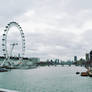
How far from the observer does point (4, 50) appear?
334ft

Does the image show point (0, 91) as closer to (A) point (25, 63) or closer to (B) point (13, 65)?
(B) point (13, 65)

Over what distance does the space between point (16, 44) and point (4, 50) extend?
512 inches

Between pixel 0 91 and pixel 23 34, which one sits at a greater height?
pixel 23 34

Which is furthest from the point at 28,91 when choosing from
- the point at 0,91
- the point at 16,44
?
the point at 16,44

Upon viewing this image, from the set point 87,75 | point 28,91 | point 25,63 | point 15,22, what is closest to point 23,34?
point 15,22

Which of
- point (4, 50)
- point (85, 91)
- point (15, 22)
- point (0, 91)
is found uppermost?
point (15, 22)

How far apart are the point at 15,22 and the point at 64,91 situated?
7023 centimetres

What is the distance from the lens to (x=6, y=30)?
98.4 metres

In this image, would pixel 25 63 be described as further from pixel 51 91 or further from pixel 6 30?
pixel 51 91

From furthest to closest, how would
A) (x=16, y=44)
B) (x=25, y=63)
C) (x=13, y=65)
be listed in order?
(x=25, y=63) → (x=13, y=65) → (x=16, y=44)

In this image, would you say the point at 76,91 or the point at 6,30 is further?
the point at 6,30

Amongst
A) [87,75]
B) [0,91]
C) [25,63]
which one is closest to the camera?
[0,91]

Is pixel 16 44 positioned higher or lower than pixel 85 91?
higher

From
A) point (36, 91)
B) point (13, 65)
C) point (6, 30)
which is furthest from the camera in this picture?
point (13, 65)
